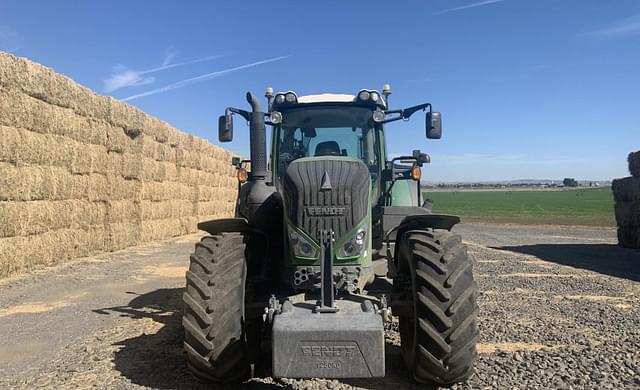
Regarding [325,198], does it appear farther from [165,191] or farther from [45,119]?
[165,191]

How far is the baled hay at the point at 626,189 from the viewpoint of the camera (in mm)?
15511

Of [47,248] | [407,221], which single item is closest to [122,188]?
[47,248]

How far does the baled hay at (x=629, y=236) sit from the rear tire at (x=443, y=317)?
45.5 feet

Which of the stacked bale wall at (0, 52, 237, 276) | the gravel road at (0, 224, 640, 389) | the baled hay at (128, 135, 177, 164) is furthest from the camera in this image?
the baled hay at (128, 135, 177, 164)

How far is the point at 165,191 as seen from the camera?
16.6 meters

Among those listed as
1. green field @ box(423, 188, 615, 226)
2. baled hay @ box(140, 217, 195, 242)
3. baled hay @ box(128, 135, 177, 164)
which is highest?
baled hay @ box(128, 135, 177, 164)

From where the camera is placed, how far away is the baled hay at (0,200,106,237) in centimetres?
949

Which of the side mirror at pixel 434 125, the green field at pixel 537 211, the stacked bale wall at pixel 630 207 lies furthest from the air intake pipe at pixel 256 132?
the stacked bale wall at pixel 630 207

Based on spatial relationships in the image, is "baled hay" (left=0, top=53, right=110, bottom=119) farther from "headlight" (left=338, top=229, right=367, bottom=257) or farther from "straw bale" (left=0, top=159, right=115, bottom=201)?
"headlight" (left=338, top=229, right=367, bottom=257)

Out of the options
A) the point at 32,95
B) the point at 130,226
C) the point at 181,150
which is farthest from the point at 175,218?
the point at 32,95

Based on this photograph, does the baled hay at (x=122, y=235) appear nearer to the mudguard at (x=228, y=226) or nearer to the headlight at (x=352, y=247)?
the mudguard at (x=228, y=226)

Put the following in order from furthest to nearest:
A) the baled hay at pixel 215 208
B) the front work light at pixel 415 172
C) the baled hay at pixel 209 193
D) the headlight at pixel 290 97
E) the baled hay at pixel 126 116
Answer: the baled hay at pixel 215 208 → the baled hay at pixel 209 193 → the baled hay at pixel 126 116 → the headlight at pixel 290 97 → the front work light at pixel 415 172

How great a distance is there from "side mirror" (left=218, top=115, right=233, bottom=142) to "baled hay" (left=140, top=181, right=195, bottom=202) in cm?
1035

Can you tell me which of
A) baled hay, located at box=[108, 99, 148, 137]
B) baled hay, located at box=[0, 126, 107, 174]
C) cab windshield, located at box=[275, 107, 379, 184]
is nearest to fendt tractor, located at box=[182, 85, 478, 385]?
cab windshield, located at box=[275, 107, 379, 184]
